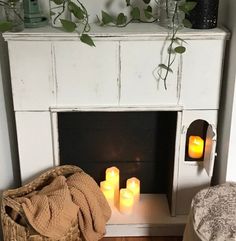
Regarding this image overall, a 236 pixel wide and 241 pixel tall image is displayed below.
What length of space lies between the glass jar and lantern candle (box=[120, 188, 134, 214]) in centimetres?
82

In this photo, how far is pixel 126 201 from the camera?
1906mm

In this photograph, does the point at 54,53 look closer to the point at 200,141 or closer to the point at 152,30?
the point at 152,30

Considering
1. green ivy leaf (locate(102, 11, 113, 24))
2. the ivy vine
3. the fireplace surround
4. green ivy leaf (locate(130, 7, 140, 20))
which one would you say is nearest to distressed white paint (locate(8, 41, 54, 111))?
the fireplace surround

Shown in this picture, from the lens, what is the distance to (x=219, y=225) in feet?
4.69

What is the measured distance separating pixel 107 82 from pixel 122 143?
1.26 feet

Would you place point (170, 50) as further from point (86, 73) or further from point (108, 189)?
point (108, 189)

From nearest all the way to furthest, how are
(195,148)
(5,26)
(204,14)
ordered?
(5,26) → (204,14) → (195,148)

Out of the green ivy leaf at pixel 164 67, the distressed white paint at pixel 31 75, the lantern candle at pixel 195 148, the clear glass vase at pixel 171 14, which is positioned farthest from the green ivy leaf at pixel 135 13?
the lantern candle at pixel 195 148

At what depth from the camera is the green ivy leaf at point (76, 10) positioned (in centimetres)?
157

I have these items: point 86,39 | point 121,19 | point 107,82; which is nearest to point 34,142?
point 107,82

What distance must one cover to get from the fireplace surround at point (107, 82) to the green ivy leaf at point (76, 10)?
0.07 metres

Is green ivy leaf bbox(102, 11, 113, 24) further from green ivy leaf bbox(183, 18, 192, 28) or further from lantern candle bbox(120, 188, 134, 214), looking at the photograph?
lantern candle bbox(120, 188, 134, 214)

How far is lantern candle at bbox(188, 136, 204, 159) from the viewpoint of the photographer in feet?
6.16

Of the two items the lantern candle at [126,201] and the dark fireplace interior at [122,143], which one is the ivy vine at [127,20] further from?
the lantern candle at [126,201]
